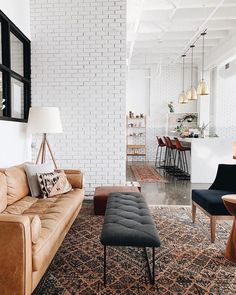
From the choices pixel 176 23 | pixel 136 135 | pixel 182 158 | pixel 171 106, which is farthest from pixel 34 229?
pixel 171 106

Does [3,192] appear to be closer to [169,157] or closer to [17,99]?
[17,99]

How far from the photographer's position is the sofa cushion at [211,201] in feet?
9.48

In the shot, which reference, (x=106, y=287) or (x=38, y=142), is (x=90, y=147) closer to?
(x=38, y=142)

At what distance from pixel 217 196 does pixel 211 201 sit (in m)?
0.21

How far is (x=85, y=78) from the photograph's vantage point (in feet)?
15.1

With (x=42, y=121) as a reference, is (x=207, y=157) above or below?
below

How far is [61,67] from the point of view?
182 inches

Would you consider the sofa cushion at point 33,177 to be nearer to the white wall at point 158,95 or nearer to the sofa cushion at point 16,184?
the sofa cushion at point 16,184

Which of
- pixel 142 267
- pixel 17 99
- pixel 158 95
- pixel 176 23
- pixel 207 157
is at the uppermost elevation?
pixel 176 23

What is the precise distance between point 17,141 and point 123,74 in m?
2.05

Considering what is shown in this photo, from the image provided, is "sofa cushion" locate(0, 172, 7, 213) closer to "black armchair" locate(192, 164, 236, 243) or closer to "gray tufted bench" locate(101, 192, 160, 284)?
"gray tufted bench" locate(101, 192, 160, 284)

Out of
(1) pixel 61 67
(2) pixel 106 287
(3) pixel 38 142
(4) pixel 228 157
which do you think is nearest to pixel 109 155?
(3) pixel 38 142

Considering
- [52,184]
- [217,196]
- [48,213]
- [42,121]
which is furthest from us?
[42,121]

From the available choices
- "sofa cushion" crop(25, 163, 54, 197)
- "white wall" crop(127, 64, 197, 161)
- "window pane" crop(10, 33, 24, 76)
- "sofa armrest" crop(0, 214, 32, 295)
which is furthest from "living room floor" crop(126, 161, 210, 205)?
"white wall" crop(127, 64, 197, 161)
